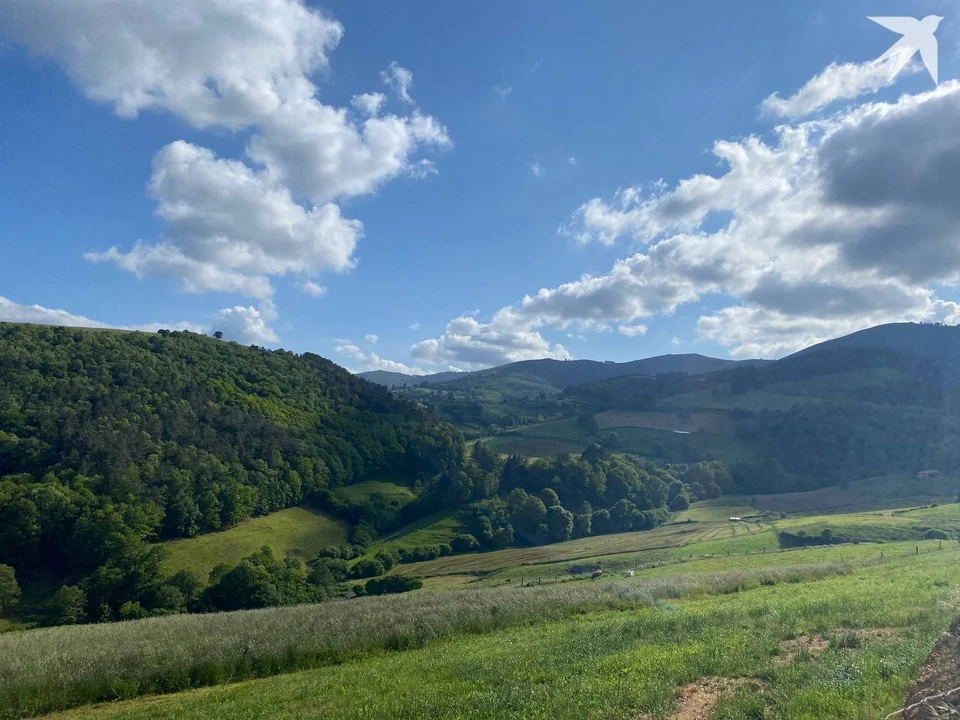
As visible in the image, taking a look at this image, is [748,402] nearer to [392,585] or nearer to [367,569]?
[367,569]

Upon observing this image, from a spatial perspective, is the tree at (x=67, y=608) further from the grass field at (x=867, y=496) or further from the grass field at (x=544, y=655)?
the grass field at (x=867, y=496)

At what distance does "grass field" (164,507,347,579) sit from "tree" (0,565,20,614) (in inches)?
549

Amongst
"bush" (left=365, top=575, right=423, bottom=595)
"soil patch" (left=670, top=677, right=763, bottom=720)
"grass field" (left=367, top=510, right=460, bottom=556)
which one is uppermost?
"soil patch" (left=670, top=677, right=763, bottom=720)

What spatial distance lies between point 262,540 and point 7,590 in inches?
1212

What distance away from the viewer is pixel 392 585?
2709 inches

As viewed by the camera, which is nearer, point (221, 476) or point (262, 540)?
point (262, 540)

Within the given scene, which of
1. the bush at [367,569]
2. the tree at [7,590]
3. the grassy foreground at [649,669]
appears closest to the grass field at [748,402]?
the bush at [367,569]

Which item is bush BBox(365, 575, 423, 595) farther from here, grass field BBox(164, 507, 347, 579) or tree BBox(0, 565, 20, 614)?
tree BBox(0, 565, 20, 614)

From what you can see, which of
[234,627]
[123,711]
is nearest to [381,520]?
[234,627]

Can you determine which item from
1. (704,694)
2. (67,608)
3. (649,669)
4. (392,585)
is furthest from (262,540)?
(704,694)

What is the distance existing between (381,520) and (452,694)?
315ft

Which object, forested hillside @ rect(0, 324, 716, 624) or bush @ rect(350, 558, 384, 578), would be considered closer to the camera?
forested hillside @ rect(0, 324, 716, 624)

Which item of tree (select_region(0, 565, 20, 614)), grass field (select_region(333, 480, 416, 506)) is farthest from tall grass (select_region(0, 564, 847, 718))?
grass field (select_region(333, 480, 416, 506))

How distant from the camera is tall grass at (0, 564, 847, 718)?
1548cm
